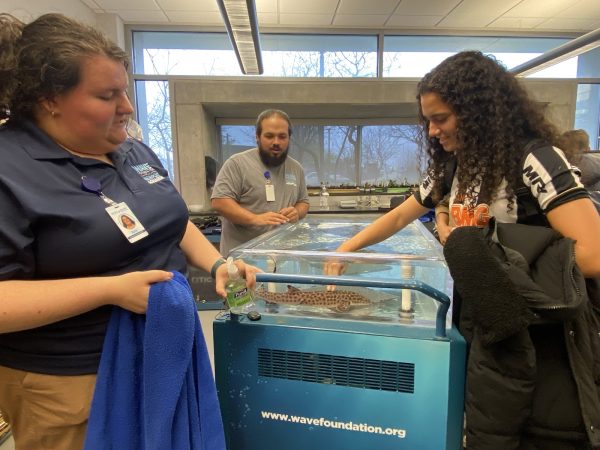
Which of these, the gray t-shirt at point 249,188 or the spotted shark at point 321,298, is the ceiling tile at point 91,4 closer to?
the gray t-shirt at point 249,188

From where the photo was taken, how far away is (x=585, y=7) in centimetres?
394

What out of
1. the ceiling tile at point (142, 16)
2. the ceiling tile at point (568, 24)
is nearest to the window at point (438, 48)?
the ceiling tile at point (568, 24)

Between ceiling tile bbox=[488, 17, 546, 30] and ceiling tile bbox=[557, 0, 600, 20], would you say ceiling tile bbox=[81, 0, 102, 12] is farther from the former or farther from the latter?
ceiling tile bbox=[557, 0, 600, 20]

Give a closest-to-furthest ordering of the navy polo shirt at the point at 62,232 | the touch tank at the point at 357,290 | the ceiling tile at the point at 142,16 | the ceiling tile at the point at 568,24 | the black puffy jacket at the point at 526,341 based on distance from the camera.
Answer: the navy polo shirt at the point at 62,232 → the black puffy jacket at the point at 526,341 → the touch tank at the point at 357,290 → the ceiling tile at the point at 142,16 → the ceiling tile at the point at 568,24

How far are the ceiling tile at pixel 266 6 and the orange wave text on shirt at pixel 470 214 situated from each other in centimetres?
349

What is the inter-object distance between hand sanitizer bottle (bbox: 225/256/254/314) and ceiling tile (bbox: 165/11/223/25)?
395 centimetres

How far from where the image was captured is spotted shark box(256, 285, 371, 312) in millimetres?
1110

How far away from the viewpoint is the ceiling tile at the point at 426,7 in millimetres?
3850

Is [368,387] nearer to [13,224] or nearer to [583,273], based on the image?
[583,273]

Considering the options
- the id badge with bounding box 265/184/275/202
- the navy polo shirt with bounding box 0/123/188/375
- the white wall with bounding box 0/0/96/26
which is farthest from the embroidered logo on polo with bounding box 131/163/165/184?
the white wall with bounding box 0/0/96/26

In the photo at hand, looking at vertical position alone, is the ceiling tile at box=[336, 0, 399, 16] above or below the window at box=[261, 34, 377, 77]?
above

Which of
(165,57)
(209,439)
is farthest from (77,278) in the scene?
(165,57)

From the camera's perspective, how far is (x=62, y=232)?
2.18 ft

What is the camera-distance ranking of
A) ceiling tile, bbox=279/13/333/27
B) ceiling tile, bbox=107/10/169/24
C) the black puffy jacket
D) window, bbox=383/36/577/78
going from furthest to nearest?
1. window, bbox=383/36/577/78
2. ceiling tile, bbox=279/13/333/27
3. ceiling tile, bbox=107/10/169/24
4. the black puffy jacket
